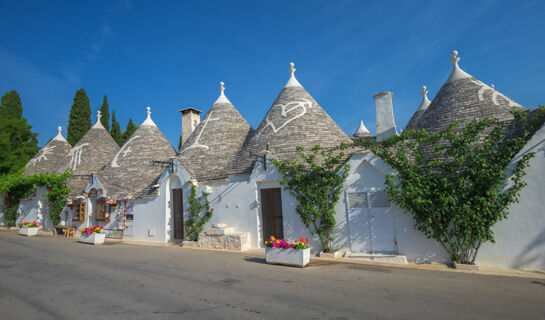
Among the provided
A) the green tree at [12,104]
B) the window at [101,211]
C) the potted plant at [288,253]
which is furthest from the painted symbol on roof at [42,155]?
the potted plant at [288,253]

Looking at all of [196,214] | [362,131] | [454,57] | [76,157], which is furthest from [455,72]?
[76,157]

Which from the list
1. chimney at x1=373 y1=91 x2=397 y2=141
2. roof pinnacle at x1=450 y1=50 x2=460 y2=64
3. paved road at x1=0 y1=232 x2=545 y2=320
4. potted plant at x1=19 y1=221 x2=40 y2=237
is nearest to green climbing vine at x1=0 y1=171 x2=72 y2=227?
potted plant at x1=19 y1=221 x2=40 y2=237

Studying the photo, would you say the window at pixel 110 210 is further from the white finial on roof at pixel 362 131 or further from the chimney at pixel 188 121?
the white finial on roof at pixel 362 131

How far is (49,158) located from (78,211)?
37.1 ft

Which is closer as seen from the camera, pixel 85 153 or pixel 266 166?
pixel 266 166

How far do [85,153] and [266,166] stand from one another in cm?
1863

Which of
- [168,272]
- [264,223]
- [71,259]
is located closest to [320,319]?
[168,272]

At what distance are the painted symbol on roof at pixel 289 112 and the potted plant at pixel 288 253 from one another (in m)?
5.93

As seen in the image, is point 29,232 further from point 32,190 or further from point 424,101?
point 424,101

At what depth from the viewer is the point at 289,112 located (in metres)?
13.7

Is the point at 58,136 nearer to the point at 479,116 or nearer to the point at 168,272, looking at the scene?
the point at 168,272

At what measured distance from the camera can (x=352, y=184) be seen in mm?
9719

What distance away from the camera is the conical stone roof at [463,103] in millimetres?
9422

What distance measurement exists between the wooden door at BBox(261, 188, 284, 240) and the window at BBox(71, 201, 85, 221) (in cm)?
1323
